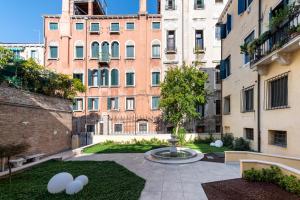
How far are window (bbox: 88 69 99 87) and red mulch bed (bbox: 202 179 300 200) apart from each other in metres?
19.6

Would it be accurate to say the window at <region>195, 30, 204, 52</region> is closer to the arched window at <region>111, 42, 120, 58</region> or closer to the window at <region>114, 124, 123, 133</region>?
the arched window at <region>111, 42, 120, 58</region>

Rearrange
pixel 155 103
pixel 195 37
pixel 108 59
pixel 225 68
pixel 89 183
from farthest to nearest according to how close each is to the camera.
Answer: pixel 108 59, pixel 195 37, pixel 155 103, pixel 225 68, pixel 89 183

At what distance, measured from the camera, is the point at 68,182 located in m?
6.28

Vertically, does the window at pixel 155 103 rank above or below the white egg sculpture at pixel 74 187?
above

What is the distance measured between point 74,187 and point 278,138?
9641 mm

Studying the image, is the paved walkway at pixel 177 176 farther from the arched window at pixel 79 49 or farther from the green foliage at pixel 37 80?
the arched window at pixel 79 49

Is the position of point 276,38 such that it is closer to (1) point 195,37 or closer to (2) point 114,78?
(1) point 195,37

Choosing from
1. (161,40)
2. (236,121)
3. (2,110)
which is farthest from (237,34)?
(2,110)

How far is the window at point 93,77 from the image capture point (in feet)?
78.1

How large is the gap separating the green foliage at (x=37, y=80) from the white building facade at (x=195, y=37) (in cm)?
1206

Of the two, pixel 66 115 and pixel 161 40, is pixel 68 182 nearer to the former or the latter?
pixel 66 115

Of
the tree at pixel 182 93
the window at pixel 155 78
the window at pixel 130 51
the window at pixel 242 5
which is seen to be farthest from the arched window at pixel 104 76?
the window at pixel 242 5

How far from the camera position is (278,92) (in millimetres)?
9781

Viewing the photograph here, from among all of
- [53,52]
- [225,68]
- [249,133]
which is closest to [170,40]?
[225,68]
